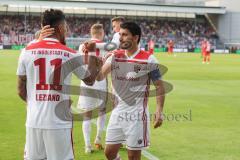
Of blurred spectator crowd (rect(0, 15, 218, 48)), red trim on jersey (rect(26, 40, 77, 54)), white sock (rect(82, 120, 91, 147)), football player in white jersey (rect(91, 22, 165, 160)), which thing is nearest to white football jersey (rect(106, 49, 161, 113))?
football player in white jersey (rect(91, 22, 165, 160))

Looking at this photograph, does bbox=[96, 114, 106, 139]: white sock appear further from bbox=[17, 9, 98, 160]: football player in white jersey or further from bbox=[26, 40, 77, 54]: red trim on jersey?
bbox=[26, 40, 77, 54]: red trim on jersey

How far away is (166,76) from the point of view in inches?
1014

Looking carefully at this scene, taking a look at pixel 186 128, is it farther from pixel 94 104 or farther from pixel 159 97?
pixel 159 97

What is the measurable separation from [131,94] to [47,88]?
1627 mm

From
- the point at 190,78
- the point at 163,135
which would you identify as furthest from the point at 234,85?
the point at 163,135

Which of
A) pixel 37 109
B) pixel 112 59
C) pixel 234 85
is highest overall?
pixel 112 59

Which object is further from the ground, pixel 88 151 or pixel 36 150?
pixel 36 150

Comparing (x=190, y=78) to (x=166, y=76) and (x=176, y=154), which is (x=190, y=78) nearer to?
(x=166, y=76)

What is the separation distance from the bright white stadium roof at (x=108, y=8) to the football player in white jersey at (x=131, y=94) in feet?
222

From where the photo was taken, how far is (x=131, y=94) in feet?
22.2

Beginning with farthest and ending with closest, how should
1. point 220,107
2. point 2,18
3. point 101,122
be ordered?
point 2,18
point 220,107
point 101,122

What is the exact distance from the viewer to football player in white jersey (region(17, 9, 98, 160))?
5.38 meters

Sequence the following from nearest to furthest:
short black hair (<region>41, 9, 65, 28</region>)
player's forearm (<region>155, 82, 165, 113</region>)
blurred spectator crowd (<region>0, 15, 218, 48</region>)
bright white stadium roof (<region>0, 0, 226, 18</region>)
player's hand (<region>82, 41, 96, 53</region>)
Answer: short black hair (<region>41, 9, 65, 28</region>)
player's hand (<region>82, 41, 96, 53</region>)
player's forearm (<region>155, 82, 165, 113</region>)
blurred spectator crowd (<region>0, 15, 218, 48</region>)
bright white stadium roof (<region>0, 0, 226, 18</region>)

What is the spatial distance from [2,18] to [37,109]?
240ft
